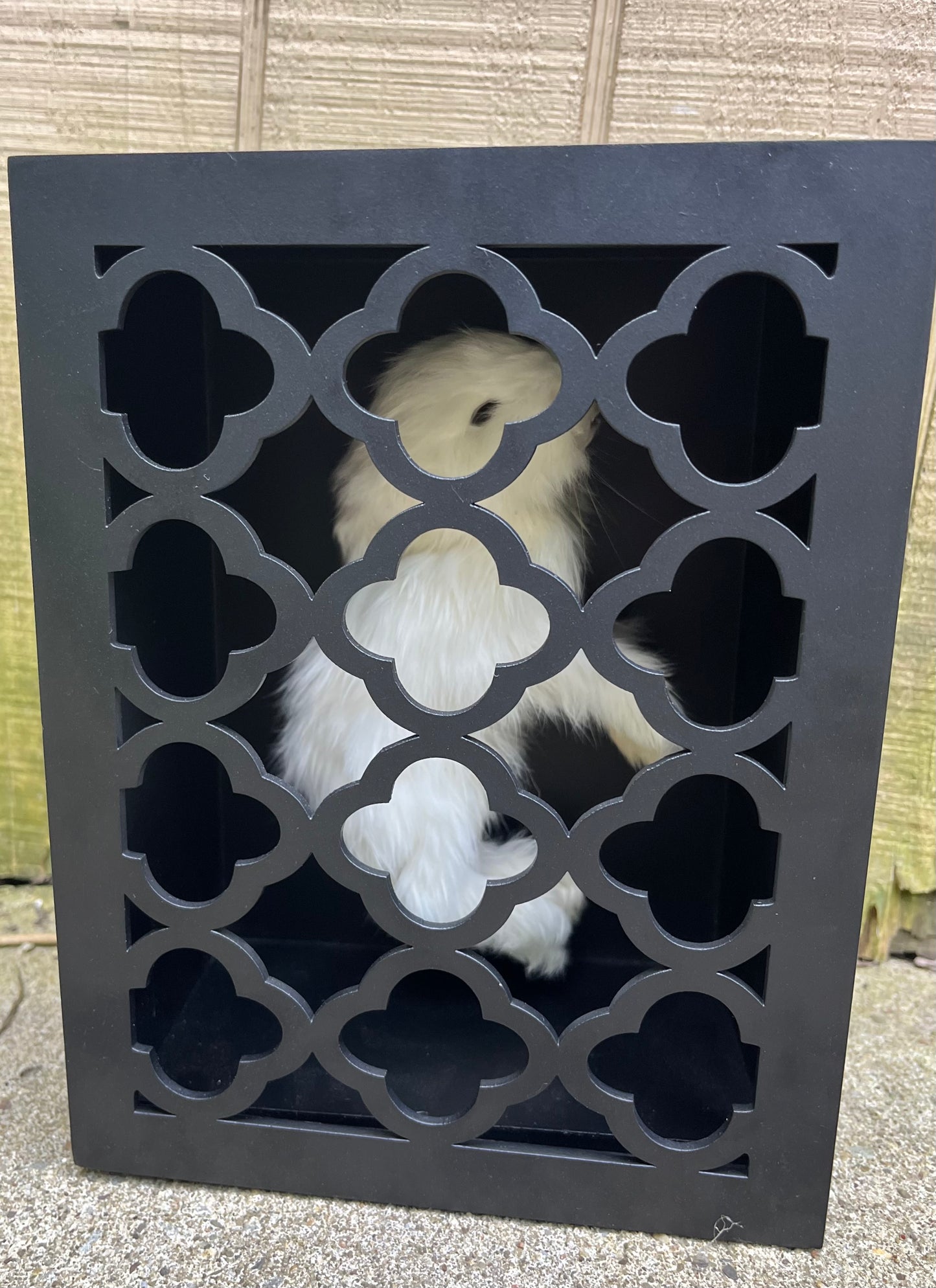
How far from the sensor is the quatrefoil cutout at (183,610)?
0.55 metres

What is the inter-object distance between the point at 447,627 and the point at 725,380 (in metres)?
0.28

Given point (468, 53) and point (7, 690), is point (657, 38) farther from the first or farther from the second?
point (7, 690)

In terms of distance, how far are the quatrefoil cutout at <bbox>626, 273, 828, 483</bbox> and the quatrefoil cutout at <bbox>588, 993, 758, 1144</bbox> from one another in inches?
15.3

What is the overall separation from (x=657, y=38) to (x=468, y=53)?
0.14 metres

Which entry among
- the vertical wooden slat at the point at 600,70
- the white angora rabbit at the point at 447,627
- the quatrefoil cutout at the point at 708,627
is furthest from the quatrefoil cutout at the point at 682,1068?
the vertical wooden slat at the point at 600,70

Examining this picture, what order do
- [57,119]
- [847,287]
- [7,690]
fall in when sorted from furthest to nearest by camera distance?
[7,690] → [57,119] → [847,287]

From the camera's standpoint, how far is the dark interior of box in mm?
566

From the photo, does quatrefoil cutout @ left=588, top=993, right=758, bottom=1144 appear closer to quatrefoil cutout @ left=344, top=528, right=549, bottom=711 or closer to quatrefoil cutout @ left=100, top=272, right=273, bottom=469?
quatrefoil cutout @ left=344, top=528, right=549, bottom=711

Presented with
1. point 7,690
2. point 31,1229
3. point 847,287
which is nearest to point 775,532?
point 847,287

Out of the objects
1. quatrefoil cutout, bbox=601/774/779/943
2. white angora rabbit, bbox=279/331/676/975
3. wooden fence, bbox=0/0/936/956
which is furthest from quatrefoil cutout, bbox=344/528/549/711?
wooden fence, bbox=0/0/936/956

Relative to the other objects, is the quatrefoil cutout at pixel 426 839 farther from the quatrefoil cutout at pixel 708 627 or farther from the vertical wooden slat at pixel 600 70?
the vertical wooden slat at pixel 600 70

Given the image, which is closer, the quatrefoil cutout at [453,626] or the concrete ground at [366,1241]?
the concrete ground at [366,1241]

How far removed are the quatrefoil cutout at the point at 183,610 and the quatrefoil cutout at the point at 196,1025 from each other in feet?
0.68

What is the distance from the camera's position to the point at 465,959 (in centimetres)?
50
